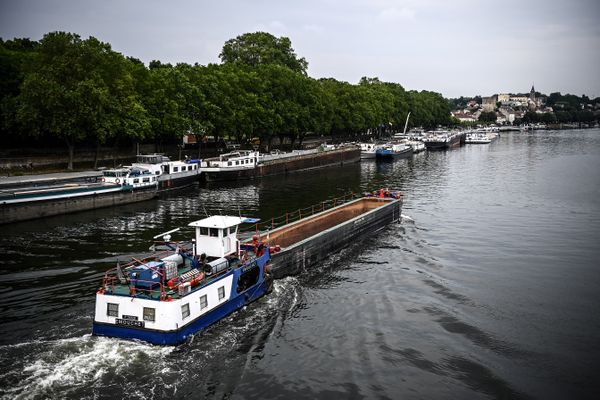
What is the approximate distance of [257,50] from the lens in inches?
5714

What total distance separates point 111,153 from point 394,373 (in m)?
73.3

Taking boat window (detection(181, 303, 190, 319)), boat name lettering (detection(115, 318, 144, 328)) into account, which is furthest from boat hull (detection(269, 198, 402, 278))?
boat name lettering (detection(115, 318, 144, 328))

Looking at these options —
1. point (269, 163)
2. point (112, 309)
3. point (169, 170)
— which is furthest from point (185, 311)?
point (269, 163)

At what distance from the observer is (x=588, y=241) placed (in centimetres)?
4619

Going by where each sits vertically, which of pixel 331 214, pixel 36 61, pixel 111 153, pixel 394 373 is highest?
pixel 36 61

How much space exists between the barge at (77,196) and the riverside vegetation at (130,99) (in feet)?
38.1

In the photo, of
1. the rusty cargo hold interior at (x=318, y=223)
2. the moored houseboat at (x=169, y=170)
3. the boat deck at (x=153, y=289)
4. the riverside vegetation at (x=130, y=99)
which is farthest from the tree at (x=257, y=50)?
the boat deck at (x=153, y=289)

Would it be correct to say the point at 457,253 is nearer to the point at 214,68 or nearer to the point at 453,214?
the point at 453,214

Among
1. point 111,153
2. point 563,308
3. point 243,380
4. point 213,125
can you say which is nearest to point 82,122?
point 111,153

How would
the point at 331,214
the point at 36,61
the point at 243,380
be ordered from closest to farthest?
1. the point at 243,380
2. the point at 331,214
3. the point at 36,61

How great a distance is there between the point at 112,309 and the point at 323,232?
20718mm

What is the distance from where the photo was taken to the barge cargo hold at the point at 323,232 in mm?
36572

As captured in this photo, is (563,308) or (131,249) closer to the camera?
(563,308)

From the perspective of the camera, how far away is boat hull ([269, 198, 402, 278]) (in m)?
36.2
